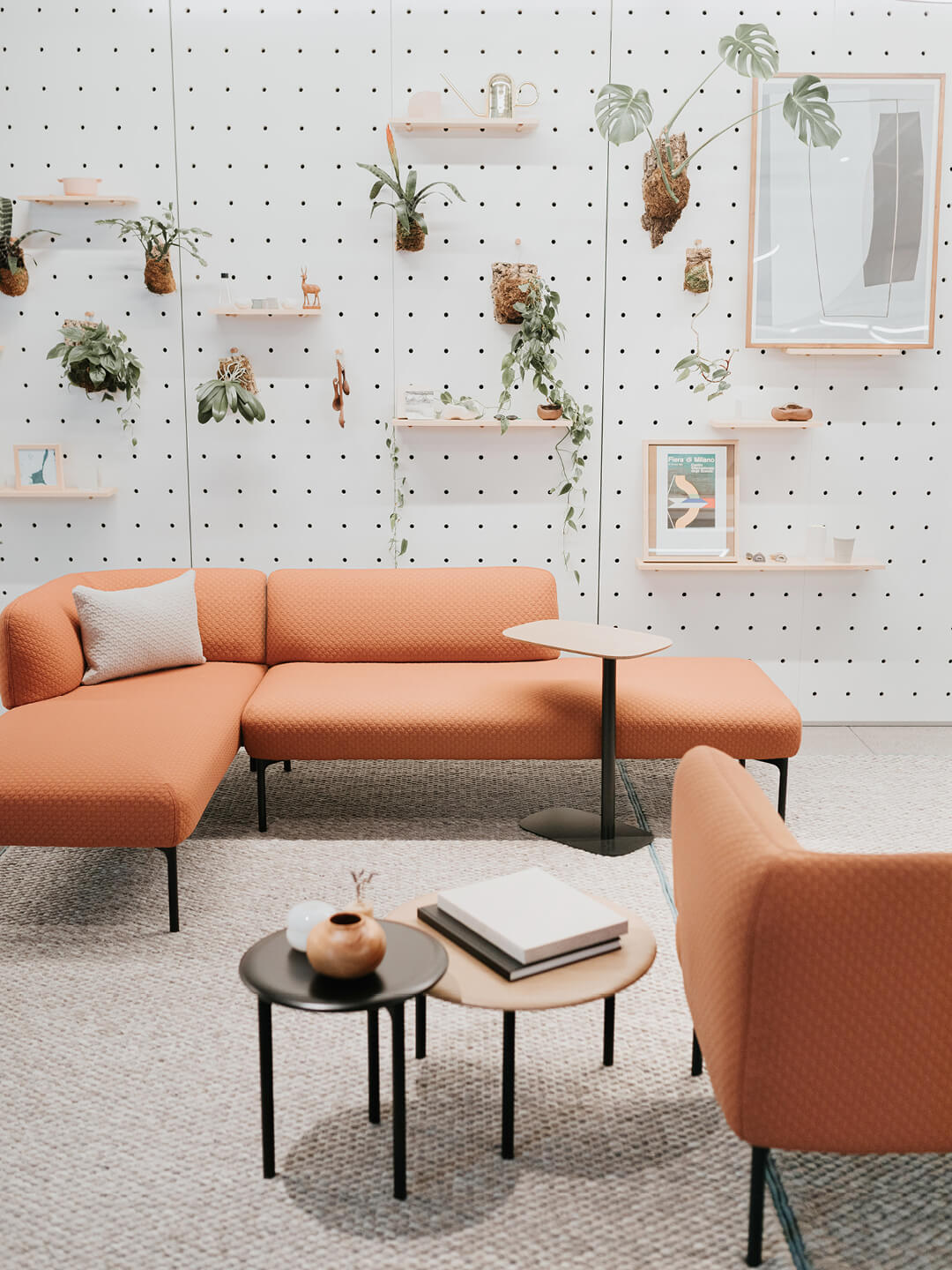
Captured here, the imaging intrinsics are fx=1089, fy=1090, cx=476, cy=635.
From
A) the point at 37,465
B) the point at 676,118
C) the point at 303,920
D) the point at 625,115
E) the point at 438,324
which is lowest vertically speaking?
the point at 303,920

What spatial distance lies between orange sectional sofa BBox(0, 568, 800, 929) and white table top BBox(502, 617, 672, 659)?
0.20 m

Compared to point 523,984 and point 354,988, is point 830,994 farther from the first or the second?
point 354,988

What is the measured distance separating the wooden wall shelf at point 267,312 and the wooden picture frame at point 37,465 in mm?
956

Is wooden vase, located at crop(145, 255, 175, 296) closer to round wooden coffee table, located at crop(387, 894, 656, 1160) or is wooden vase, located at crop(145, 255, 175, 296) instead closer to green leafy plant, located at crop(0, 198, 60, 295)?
green leafy plant, located at crop(0, 198, 60, 295)

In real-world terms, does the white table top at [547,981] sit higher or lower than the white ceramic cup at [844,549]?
lower

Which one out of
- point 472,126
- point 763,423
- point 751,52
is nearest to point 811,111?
point 751,52

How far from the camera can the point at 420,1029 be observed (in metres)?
2.41

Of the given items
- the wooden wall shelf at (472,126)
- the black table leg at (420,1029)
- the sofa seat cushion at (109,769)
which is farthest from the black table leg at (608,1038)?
the wooden wall shelf at (472,126)

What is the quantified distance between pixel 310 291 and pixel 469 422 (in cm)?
88

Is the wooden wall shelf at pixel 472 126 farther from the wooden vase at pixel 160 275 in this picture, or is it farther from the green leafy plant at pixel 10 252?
the green leafy plant at pixel 10 252

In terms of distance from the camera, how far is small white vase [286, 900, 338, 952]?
6.57 ft

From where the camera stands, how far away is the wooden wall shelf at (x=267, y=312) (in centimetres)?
464

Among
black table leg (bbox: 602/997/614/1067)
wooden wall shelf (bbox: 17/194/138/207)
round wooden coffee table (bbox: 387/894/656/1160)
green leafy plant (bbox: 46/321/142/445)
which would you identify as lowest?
black table leg (bbox: 602/997/614/1067)

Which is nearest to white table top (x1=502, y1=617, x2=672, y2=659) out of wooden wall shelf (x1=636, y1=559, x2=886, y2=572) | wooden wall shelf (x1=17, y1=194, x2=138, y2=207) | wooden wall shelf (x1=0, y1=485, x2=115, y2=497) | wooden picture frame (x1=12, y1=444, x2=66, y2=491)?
wooden wall shelf (x1=636, y1=559, x2=886, y2=572)
